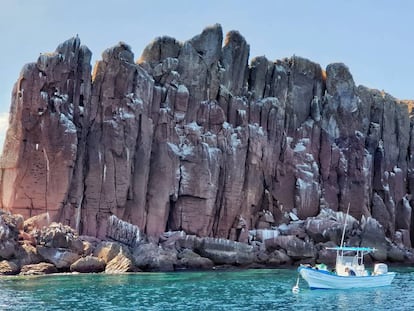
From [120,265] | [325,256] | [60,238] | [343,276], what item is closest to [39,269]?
[60,238]

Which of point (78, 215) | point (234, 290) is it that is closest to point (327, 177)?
point (78, 215)

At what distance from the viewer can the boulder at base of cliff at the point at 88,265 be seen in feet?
200

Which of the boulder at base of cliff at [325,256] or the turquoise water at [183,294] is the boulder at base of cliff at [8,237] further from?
the boulder at base of cliff at [325,256]

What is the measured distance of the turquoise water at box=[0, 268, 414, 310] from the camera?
40.0 meters

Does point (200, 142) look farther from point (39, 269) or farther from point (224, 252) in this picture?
point (39, 269)

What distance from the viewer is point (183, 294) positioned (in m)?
45.8

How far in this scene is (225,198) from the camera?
269ft

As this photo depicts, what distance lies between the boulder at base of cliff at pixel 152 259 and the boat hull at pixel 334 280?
56.5 feet

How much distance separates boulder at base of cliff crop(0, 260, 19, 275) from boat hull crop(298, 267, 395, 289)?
26790 mm

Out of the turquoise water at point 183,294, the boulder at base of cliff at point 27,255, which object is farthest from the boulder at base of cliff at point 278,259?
the boulder at base of cliff at point 27,255

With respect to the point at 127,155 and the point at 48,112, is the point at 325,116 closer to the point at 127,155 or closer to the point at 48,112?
the point at 127,155

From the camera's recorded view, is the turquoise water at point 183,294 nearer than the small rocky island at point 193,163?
Yes

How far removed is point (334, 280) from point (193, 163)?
2948cm

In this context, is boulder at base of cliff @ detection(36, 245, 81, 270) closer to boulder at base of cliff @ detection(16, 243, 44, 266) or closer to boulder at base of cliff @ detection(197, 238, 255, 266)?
boulder at base of cliff @ detection(16, 243, 44, 266)
